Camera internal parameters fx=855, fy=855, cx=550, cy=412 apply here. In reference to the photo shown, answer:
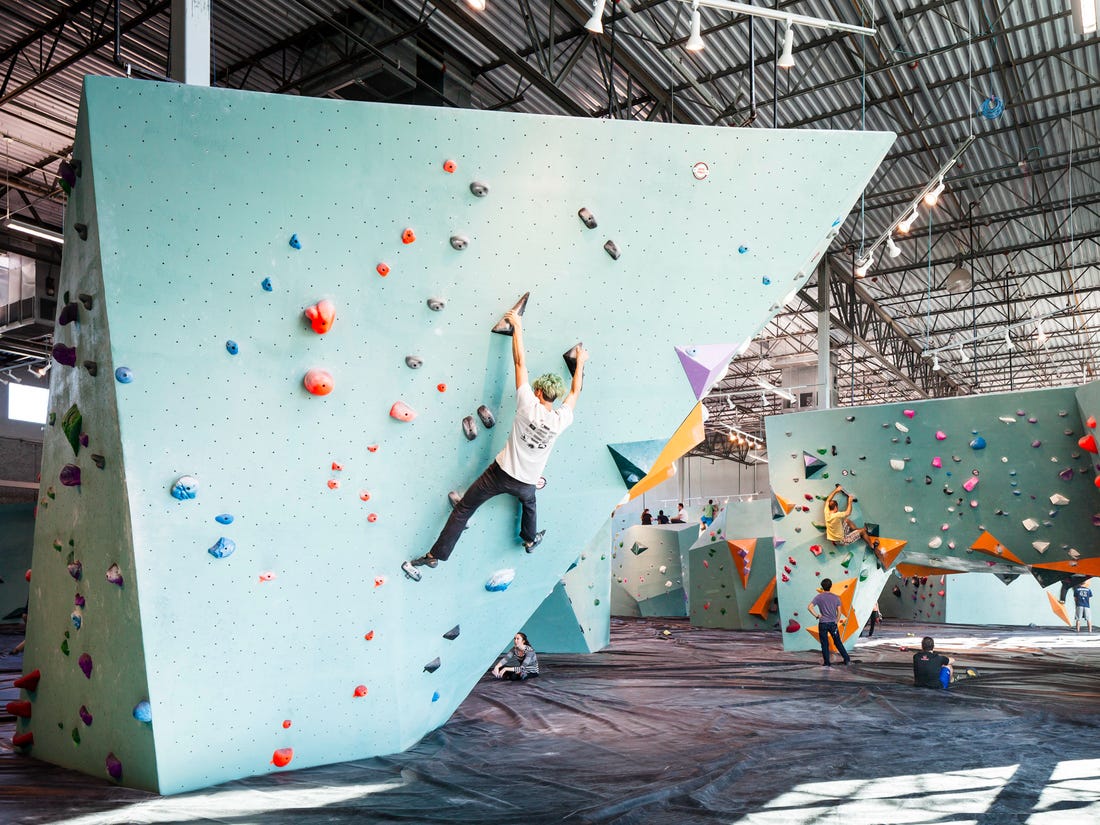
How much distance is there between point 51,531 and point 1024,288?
18301mm

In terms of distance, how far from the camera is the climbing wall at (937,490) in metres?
8.38

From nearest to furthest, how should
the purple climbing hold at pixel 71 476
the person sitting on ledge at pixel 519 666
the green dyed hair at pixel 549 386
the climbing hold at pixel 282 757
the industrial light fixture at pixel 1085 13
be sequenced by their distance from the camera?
the climbing hold at pixel 282 757, the purple climbing hold at pixel 71 476, the green dyed hair at pixel 549 386, the industrial light fixture at pixel 1085 13, the person sitting on ledge at pixel 519 666

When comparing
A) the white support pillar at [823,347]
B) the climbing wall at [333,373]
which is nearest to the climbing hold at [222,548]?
the climbing wall at [333,373]

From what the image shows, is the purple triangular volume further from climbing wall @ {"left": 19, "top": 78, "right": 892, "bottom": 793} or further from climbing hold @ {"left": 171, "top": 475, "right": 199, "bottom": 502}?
climbing hold @ {"left": 171, "top": 475, "right": 199, "bottom": 502}

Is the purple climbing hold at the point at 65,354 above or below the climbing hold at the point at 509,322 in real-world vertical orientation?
below

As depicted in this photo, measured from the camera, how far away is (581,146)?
15.0 feet

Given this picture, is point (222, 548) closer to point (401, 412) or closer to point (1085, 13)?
point (401, 412)

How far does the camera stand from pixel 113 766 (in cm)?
383

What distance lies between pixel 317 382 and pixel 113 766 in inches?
76.5

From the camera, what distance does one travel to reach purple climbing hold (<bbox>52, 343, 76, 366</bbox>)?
418 centimetres

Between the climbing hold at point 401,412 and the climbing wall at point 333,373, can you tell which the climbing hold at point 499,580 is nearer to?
the climbing wall at point 333,373

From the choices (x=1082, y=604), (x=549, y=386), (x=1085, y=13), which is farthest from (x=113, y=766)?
(x=1082, y=604)

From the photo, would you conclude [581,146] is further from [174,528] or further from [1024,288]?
[1024,288]

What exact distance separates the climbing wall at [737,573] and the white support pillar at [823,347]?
288 centimetres
